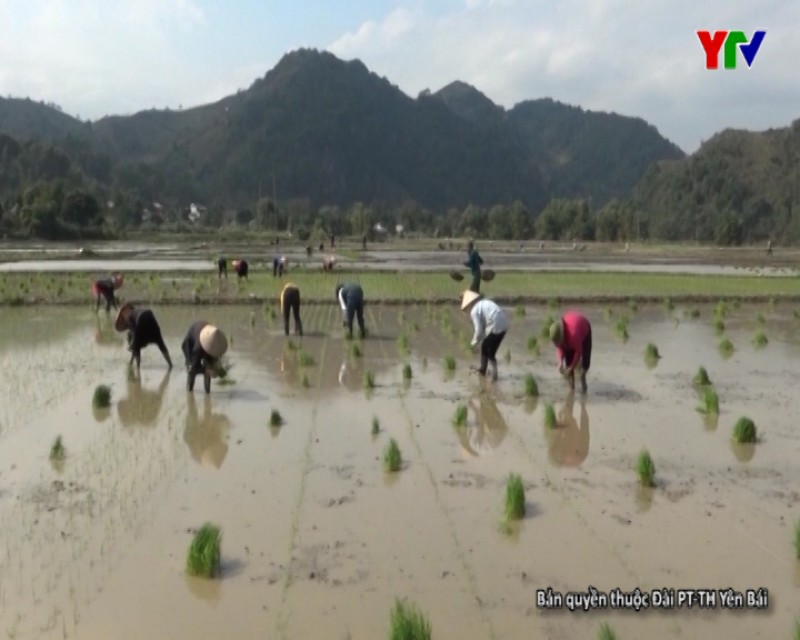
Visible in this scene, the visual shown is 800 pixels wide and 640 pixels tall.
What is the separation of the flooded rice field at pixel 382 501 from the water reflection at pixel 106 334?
83.9 inches

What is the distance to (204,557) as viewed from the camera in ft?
14.6

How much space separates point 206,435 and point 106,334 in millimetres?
7329

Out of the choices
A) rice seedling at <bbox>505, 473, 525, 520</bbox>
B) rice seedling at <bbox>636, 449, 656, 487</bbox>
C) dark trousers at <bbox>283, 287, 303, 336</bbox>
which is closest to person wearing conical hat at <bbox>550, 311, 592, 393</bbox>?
rice seedling at <bbox>636, 449, 656, 487</bbox>

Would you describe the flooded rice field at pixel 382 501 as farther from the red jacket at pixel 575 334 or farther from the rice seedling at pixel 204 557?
the red jacket at pixel 575 334

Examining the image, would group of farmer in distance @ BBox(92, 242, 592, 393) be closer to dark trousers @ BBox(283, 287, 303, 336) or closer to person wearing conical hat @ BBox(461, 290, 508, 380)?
person wearing conical hat @ BBox(461, 290, 508, 380)

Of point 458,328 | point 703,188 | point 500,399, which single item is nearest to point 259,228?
point 703,188

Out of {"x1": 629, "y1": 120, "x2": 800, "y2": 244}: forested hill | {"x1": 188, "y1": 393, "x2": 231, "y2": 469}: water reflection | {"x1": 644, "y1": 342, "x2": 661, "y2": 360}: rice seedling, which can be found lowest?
{"x1": 188, "y1": 393, "x2": 231, "y2": 469}: water reflection

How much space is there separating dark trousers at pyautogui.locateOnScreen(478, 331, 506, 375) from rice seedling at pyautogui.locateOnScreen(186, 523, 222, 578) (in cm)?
559

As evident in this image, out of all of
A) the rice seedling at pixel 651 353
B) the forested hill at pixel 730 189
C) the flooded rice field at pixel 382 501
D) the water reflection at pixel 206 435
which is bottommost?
the water reflection at pixel 206 435

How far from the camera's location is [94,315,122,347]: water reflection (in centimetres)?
1313

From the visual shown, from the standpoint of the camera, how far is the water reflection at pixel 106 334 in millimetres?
13128

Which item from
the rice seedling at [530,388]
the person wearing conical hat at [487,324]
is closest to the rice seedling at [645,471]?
the rice seedling at [530,388]

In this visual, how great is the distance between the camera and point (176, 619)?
4.09 m

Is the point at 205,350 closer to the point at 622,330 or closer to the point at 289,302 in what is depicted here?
the point at 289,302
